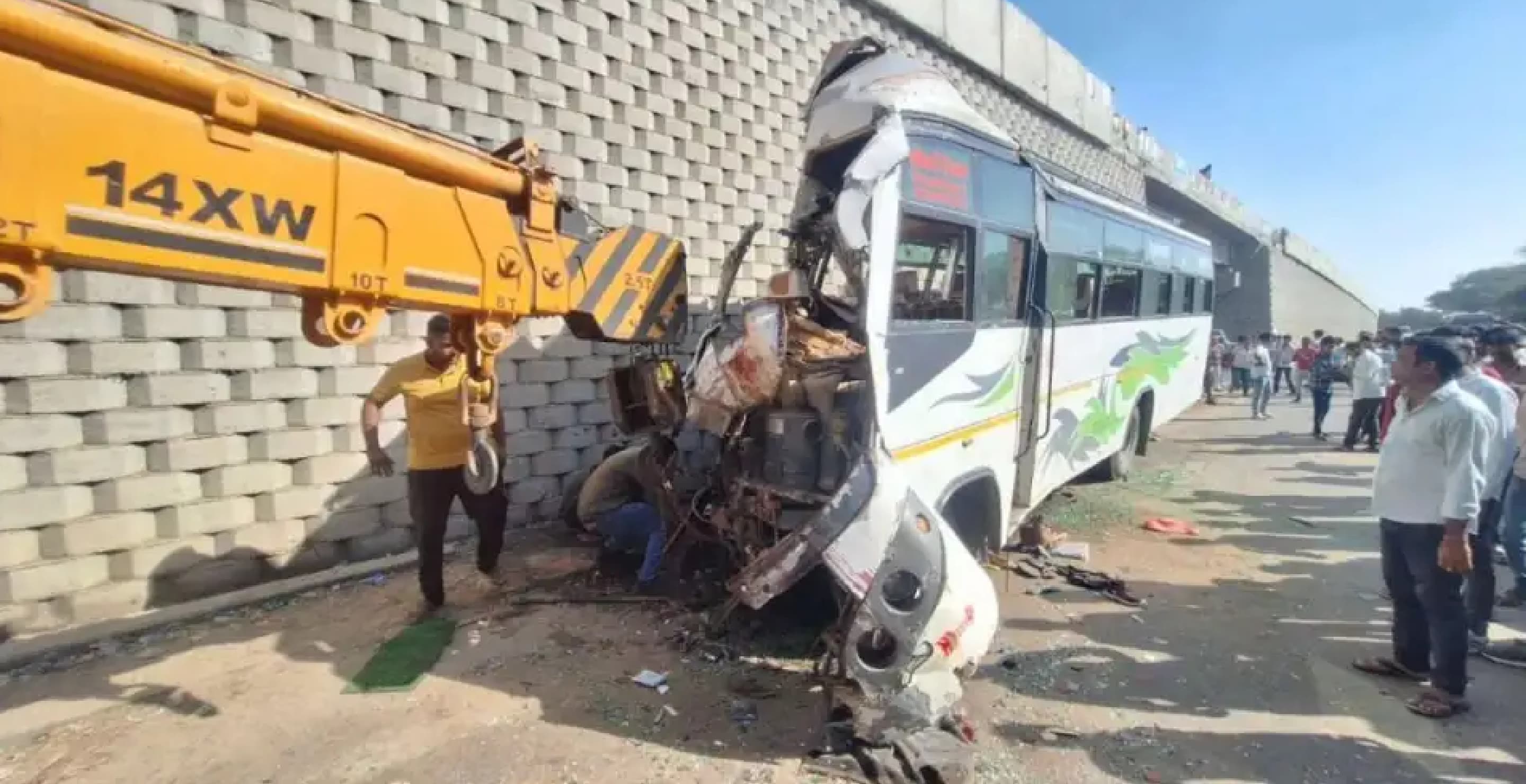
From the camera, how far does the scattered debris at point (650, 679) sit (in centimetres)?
384

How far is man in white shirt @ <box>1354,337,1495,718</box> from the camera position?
A: 351 cm

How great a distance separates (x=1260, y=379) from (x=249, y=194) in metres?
16.6

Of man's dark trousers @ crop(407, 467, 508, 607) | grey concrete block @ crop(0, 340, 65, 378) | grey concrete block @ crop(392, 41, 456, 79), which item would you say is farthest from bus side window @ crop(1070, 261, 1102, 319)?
grey concrete block @ crop(0, 340, 65, 378)

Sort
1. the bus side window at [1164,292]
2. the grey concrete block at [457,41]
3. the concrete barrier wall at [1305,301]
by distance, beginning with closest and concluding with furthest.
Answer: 1. the grey concrete block at [457,41]
2. the bus side window at [1164,292]
3. the concrete barrier wall at [1305,301]

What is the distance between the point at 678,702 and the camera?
12.1 ft

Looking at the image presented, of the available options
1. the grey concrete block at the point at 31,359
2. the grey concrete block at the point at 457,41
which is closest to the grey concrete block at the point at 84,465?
the grey concrete block at the point at 31,359

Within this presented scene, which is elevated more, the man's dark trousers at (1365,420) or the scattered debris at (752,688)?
the man's dark trousers at (1365,420)

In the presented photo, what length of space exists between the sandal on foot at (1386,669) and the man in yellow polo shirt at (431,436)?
5.08 metres

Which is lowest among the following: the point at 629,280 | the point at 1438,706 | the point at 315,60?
the point at 1438,706

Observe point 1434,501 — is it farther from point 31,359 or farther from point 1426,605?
point 31,359

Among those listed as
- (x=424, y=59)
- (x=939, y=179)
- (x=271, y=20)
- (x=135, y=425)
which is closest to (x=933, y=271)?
(x=939, y=179)

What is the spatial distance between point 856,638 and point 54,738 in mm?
3634

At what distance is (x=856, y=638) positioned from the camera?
10.7 feet

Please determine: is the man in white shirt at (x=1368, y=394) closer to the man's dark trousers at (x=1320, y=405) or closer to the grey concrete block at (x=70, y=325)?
the man's dark trousers at (x=1320, y=405)
